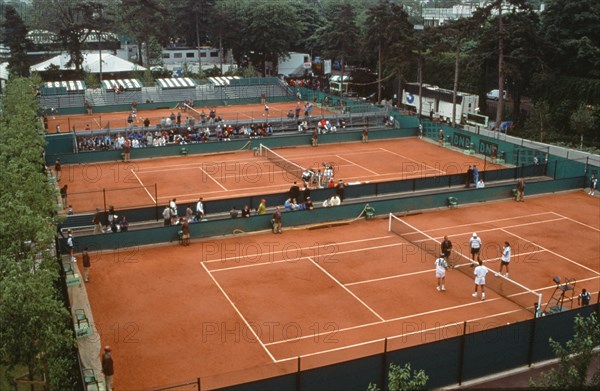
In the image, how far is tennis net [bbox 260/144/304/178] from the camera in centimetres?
4347

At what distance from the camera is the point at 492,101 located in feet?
240

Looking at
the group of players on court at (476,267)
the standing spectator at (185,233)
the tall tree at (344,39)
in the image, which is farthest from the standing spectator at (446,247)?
the tall tree at (344,39)

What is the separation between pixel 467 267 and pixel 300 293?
730 cm

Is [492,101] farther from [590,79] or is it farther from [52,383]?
[52,383]

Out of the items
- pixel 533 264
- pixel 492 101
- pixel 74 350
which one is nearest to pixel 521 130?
pixel 492 101

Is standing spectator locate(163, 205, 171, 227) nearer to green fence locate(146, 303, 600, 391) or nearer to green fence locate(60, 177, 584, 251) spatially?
green fence locate(60, 177, 584, 251)

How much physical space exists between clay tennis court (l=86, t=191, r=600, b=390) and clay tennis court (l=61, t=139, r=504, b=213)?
8380 mm

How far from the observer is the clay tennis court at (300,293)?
20.3m

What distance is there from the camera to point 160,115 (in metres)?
66.5

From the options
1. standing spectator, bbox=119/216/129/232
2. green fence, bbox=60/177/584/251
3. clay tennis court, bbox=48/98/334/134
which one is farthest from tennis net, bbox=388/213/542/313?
clay tennis court, bbox=48/98/334/134

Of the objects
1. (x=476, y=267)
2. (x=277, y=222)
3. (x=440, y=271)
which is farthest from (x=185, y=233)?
(x=476, y=267)

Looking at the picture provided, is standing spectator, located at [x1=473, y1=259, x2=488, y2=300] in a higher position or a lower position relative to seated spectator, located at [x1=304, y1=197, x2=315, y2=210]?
lower

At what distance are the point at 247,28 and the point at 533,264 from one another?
239 ft

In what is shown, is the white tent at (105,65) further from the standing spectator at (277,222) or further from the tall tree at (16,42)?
the standing spectator at (277,222)
